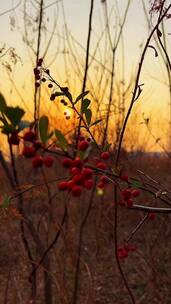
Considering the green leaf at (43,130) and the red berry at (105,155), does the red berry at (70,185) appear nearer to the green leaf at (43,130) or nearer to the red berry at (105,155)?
the green leaf at (43,130)

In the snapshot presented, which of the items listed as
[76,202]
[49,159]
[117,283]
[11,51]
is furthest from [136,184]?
[76,202]

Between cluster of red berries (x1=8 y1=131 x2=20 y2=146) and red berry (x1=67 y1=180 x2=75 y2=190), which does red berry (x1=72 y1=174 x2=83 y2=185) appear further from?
cluster of red berries (x1=8 y1=131 x2=20 y2=146)

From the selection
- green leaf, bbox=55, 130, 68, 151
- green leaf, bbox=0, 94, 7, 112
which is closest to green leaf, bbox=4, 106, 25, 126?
green leaf, bbox=0, 94, 7, 112

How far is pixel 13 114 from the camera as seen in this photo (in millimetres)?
837

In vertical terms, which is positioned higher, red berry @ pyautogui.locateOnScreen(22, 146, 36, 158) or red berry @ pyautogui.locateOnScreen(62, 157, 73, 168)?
red berry @ pyautogui.locateOnScreen(22, 146, 36, 158)

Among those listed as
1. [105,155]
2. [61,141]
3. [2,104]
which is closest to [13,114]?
[2,104]

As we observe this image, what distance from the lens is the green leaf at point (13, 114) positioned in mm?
824

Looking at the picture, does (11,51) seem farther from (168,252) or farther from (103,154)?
(168,252)

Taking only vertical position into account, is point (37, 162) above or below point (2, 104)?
below

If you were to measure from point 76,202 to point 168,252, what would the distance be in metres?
2.76

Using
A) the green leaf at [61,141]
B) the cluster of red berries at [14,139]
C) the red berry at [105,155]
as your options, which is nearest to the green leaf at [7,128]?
the cluster of red berries at [14,139]

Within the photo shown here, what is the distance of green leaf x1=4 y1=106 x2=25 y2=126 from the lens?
2.70ft

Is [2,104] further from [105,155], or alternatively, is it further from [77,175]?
[105,155]

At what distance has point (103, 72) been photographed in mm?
4191
